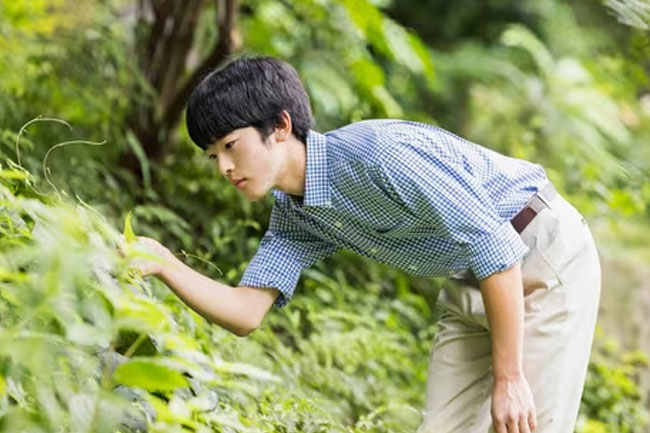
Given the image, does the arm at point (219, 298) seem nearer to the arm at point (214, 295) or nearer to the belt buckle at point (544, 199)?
the arm at point (214, 295)

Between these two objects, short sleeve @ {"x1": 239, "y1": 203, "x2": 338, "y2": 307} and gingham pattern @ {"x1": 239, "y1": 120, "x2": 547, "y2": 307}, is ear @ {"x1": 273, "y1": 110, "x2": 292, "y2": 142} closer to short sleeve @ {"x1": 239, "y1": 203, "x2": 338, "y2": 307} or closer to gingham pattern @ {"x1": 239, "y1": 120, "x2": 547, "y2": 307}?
gingham pattern @ {"x1": 239, "y1": 120, "x2": 547, "y2": 307}

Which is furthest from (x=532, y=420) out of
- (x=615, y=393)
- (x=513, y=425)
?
(x=615, y=393)

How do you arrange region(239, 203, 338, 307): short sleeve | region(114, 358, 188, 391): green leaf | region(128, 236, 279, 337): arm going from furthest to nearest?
region(239, 203, 338, 307): short sleeve → region(128, 236, 279, 337): arm → region(114, 358, 188, 391): green leaf

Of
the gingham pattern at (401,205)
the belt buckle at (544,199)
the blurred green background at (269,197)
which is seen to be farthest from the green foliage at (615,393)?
the gingham pattern at (401,205)

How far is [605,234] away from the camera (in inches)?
285

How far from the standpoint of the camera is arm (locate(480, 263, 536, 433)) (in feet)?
8.84

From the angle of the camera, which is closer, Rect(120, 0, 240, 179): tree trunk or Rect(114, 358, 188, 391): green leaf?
Rect(114, 358, 188, 391): green leaf

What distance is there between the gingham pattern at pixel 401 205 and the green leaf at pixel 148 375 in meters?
1.16

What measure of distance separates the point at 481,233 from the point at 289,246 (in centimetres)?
61

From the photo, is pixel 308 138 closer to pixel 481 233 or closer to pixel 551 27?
pixel 481 233

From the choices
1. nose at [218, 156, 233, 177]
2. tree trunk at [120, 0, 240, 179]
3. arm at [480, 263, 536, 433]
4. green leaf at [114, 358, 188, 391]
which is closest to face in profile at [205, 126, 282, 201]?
nose at [218, 156, 233, 177]

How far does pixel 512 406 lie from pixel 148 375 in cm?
134

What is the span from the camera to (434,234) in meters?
2.87

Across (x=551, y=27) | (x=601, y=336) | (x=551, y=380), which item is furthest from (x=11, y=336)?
(x=551, y=27)
